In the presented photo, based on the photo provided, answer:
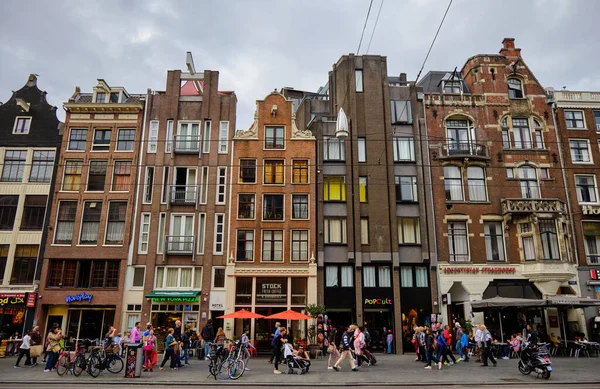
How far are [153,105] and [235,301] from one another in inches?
626

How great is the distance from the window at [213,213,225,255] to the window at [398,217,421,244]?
12.5 m

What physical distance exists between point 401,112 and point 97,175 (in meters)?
23.0

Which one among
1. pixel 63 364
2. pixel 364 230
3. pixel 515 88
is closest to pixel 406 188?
pixel 364 230

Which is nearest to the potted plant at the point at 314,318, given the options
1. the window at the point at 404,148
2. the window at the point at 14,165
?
the window at the point at 404,148

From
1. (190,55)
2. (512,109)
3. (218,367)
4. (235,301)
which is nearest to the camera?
(218,367)

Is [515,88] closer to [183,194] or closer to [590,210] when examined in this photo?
[590,210]

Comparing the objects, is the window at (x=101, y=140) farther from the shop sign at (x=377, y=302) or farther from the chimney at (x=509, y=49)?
the chimney at (x=509, y=49)

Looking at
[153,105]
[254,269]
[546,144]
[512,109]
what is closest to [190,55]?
[153,105]

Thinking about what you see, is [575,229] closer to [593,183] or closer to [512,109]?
[593,183]

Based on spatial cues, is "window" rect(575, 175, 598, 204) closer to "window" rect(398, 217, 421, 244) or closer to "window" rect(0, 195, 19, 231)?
"window" rect(398, 217, 421, 244)

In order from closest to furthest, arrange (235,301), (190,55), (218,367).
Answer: (218,367) < (235,301) < (190,55)

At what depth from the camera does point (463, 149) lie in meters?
34.6

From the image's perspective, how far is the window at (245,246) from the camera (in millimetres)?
32188

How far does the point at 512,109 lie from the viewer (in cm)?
3547
